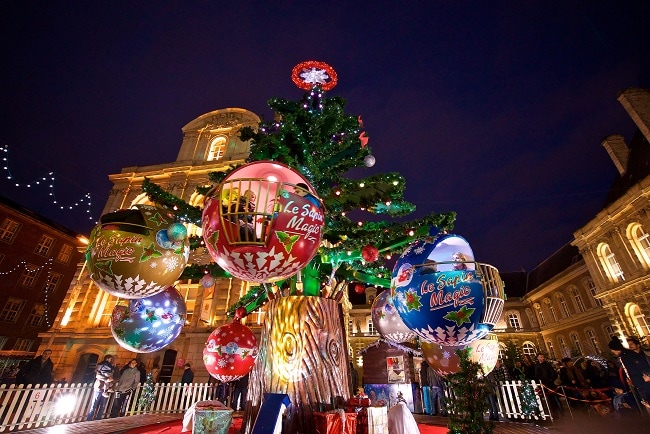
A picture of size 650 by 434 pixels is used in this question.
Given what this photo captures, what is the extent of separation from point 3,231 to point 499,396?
37.0 meters

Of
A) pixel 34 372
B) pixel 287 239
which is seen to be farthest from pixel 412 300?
pixel 34 372

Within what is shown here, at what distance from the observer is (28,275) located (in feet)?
87.9

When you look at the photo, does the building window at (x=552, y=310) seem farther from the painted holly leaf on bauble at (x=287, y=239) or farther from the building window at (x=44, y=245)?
the building window at (x=44, y=245)

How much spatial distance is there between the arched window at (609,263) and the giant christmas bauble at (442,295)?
994 inches

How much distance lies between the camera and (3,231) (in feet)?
82.5

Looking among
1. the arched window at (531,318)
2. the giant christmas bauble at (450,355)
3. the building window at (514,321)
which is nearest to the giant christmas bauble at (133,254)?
the giant christmas bauble at (450,355)

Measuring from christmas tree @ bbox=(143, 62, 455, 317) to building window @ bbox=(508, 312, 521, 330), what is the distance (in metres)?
37.6

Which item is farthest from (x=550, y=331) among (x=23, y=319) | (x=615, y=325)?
(x=23, y=319)

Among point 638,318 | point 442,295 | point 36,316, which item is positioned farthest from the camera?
point 36,316

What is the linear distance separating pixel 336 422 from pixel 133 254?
139 inches

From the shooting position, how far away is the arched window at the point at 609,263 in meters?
20.5

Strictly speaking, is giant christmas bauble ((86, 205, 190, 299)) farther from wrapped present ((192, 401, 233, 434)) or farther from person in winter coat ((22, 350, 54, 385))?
person in winter coat ((22, 350, 54, 385))

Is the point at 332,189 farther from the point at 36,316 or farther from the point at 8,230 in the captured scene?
the point at 36,316

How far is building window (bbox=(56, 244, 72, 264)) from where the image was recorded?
96.8ft
